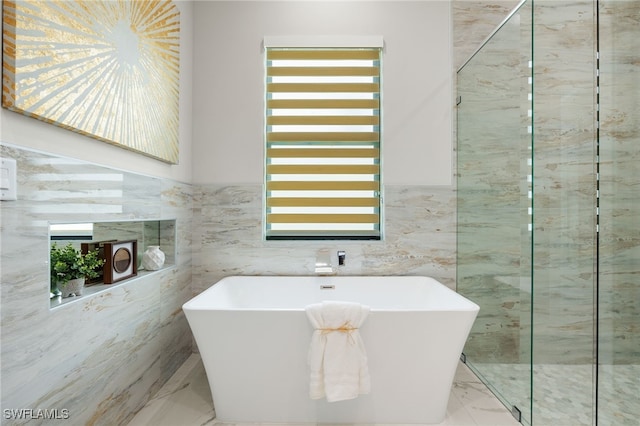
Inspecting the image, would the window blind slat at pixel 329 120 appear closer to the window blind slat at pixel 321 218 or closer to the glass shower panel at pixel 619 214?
the window blind slat at pixel 321 218

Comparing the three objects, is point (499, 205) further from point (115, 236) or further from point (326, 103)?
point (115, 236)

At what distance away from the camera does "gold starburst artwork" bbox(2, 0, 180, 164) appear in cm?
118

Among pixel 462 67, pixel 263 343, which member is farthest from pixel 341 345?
pixel 462 67

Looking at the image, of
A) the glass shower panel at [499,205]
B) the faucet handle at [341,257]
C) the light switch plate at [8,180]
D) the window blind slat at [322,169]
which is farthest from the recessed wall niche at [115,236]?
the glass shower panel at [499,205]

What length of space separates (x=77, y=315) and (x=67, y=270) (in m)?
0.19

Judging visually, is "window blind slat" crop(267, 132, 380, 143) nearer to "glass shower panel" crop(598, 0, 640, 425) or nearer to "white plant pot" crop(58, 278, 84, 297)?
"glass shower panel" crop(598, 0, 640, 425)

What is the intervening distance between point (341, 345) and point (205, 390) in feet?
3.41

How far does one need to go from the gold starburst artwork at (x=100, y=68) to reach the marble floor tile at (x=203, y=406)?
1.42 meters

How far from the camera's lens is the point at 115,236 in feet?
6.40

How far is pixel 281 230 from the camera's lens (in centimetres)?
287

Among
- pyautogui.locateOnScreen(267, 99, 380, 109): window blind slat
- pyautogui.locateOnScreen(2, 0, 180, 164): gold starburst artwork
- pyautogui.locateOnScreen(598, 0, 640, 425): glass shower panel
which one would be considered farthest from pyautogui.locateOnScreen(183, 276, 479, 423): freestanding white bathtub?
pyautogui.locateOnScreen(267, 99, 380, 109): window blind slat

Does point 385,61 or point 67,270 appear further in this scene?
point 385,61

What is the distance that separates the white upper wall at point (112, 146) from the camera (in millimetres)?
1202

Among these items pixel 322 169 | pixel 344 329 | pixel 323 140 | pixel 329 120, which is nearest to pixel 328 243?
pixel 322 169
